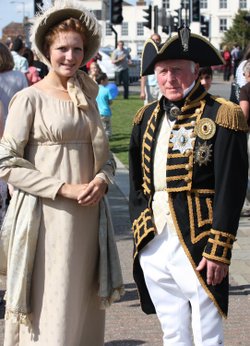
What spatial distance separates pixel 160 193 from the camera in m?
4.41

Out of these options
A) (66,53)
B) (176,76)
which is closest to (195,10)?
(66,53)

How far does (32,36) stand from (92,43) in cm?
32

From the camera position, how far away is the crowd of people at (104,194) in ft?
13.9

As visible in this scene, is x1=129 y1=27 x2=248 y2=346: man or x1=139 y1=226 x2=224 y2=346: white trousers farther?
x1=139 y1=226 x2=224 y2=346: white trousers

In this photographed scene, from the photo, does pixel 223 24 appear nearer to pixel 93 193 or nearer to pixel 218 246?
pixel 93 193

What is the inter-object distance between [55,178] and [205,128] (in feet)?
2.73

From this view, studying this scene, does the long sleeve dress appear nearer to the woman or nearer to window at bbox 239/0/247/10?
the woman

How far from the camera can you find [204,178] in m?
4.26

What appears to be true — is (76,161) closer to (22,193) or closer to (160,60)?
(22,193)

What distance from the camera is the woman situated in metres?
4.56

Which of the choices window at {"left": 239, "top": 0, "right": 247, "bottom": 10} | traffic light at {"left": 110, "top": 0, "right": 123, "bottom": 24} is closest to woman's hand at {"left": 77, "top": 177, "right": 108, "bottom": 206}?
traffic light at {"left": 110, "top": 0, "right": 123, "bottom": 24}

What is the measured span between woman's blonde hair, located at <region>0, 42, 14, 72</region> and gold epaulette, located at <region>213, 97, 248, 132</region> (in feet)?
9.63

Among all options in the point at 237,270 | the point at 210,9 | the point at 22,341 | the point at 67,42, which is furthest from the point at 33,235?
the point at 210,9

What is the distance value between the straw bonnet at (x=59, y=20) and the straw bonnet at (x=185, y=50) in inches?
16.5
